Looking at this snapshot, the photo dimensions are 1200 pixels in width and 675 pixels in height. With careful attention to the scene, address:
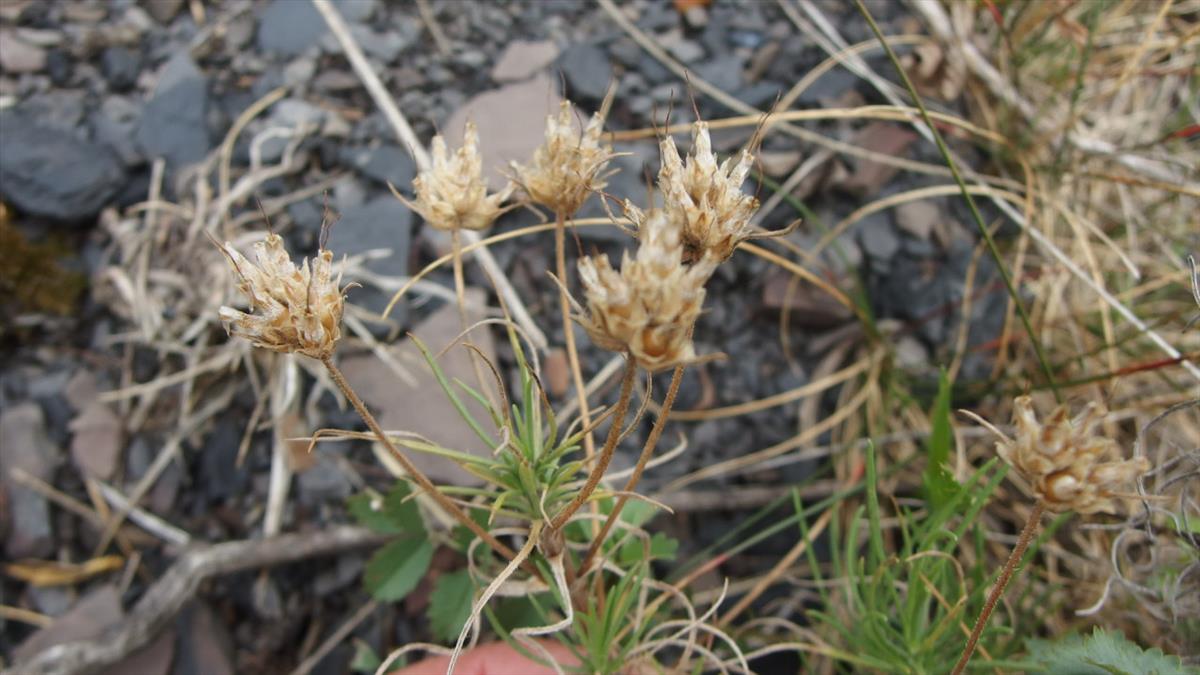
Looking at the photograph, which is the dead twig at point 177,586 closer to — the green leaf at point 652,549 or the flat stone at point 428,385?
the flat stone at point 428,385

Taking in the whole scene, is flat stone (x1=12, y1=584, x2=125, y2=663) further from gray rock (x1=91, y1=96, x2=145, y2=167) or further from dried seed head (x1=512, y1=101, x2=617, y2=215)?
dried seed head (x1=512, y1=101, x2=617, y2=215)

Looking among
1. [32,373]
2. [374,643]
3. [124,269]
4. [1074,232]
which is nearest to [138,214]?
[124,269]

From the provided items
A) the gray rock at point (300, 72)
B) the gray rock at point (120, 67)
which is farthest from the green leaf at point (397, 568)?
the gray rock at point (120, 67)

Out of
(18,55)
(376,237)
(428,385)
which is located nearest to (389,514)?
(428,385)

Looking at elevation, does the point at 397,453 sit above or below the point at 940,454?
above

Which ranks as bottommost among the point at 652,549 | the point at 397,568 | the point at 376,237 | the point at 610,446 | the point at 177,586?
the point at 177,586

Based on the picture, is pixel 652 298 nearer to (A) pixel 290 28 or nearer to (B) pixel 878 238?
(B) pixel 878 238

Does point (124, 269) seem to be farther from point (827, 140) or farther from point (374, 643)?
point (827, 140)
